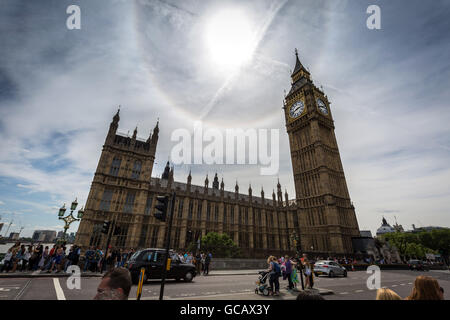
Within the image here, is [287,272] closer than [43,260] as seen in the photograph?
Yes

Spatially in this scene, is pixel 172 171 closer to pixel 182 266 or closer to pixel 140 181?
pixel 140 181

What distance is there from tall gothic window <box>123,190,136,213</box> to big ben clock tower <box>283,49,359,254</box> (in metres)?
33.5

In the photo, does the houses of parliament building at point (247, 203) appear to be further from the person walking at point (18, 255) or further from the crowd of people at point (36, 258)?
the person walking at point (18, 255)

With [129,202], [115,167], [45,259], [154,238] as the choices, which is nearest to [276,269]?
[45,259]

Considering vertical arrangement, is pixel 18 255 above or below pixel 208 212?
below

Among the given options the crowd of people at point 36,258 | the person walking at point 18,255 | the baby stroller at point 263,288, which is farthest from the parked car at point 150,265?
the person walking at point 18,255

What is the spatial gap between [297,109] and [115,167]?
42585 mm

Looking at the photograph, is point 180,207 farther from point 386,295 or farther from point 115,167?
point 386,295

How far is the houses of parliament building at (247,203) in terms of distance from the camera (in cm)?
3186

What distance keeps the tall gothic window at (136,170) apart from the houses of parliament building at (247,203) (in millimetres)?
169

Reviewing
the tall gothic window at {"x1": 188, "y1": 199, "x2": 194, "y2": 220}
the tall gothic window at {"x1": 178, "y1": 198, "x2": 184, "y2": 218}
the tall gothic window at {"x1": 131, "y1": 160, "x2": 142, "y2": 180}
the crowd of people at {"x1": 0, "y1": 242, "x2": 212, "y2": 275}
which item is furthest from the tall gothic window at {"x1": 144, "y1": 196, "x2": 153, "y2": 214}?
the crowd of people at {"x1": 0, "y1": 242, "x2": 212, "y2": 275}

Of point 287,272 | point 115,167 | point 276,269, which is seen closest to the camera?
point 276,269

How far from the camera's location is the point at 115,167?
34.2m
